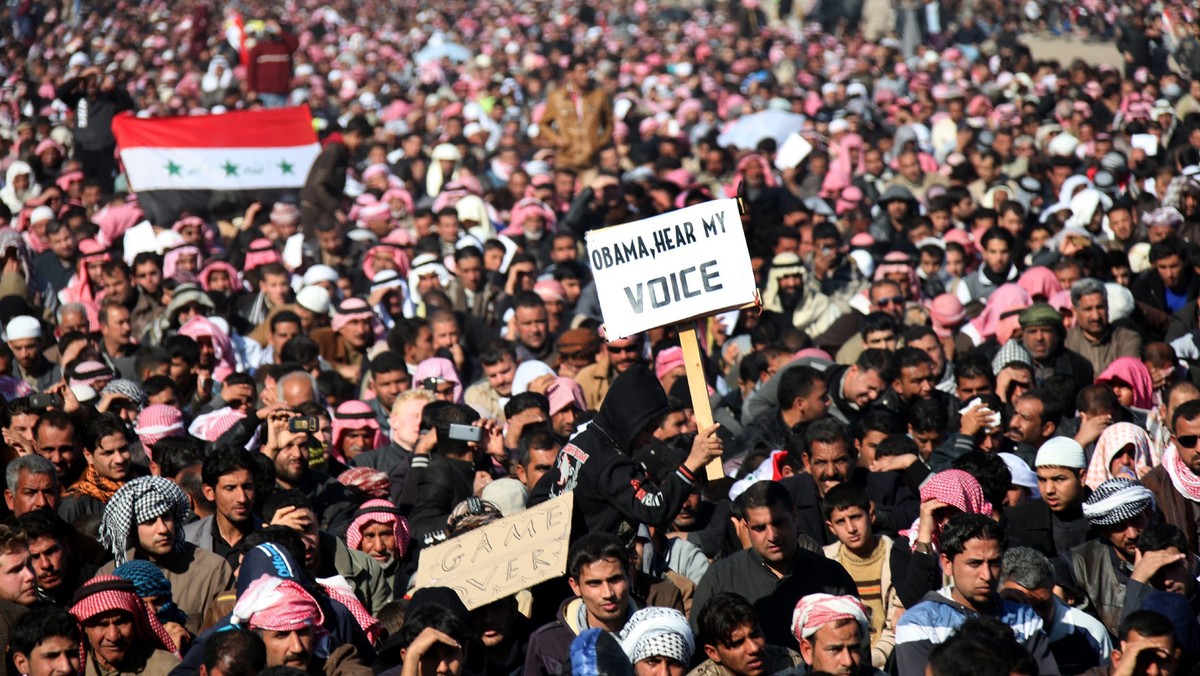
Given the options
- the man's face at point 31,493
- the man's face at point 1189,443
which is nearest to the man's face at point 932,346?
the man's face at point 1189,443

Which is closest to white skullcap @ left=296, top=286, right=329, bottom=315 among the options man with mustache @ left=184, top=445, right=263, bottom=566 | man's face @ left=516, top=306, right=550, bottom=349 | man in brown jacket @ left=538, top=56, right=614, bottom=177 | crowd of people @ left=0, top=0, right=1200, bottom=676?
crowd of people @ left=0, top=0, right=1200, bottom=676

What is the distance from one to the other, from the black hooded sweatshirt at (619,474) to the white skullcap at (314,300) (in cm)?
579

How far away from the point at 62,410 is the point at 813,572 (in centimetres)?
438

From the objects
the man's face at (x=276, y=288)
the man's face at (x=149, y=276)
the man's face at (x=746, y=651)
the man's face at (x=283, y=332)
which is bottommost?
the man's face at (x=276, y=288)

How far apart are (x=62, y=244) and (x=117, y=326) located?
318 centimetres

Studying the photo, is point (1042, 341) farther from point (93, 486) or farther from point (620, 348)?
point (93, 486)

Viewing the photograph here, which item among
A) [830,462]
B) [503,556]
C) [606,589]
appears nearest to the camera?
[606,589]

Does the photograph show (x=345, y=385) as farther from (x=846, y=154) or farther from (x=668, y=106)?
(x=668, y=106)

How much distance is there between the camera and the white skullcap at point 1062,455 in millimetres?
7805

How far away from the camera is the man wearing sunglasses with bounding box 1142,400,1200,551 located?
766 centimetres

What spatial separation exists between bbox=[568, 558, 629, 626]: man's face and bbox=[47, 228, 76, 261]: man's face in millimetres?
9580

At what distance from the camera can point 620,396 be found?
7316 millimetres

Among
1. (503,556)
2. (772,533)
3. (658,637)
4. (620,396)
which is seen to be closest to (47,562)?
(503,556)

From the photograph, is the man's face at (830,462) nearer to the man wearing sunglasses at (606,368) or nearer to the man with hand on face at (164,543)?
the man with hand on face at (164,543)
